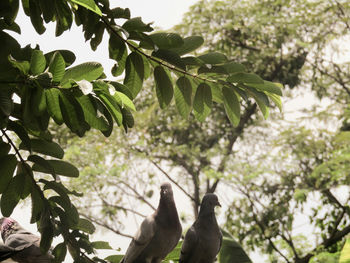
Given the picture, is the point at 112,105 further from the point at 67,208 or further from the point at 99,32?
the point at 67,208

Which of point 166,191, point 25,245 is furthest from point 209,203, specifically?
point 25,245

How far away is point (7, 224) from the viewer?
4.66ft

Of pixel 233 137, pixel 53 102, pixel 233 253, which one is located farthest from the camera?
pixel 233 137

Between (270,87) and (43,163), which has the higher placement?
(270,87)

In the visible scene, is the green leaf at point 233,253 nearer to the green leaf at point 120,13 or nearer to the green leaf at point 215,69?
the green leaf at point 215,69

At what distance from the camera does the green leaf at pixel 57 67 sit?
1.00 m

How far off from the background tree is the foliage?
4.83m

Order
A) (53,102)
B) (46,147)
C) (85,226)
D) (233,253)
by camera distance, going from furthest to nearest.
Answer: (233,253) → (85,226) → (46,147) → (53,102)

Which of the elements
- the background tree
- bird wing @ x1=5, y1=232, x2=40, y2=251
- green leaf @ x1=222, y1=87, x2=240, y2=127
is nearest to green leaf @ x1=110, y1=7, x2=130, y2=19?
green leaf @ x1=222, y1=87, x2=240, y2=127

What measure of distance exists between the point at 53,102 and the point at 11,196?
1.07 feet

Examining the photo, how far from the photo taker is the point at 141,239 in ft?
4.29

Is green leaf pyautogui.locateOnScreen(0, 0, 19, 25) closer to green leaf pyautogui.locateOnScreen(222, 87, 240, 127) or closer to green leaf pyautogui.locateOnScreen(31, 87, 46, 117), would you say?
green leaf pyautogui.locateOnScreen(31, 87, 46, 117)

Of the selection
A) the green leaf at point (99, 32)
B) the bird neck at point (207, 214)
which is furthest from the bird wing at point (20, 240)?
the green leaf at point (99, 32)

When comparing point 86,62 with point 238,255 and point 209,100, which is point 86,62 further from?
point 238,255
